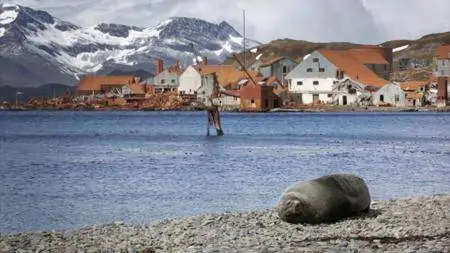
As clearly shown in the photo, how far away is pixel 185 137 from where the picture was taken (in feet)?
283

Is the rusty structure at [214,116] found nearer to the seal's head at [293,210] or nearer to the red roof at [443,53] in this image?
the seal's head at [293,210]

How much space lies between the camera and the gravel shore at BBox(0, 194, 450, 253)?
58.1ft

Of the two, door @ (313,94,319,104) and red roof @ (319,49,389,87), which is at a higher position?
red roof @ (319,49,389,87)

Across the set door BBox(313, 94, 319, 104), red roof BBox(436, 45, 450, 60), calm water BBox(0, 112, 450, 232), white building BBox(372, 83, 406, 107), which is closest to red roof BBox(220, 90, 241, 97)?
door BBox(313, 94, 319, 104)

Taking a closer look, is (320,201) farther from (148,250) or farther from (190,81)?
(190,81)

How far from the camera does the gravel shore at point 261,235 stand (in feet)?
58.1

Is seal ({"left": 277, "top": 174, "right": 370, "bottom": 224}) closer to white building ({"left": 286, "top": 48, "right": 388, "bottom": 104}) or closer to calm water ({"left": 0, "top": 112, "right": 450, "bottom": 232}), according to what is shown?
calm water ({"left": 0, "top": 112, "right": 450, "bottom": 232})

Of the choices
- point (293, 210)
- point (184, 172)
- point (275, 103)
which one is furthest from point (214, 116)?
point (275, 103)

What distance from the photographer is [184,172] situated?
45750 mm

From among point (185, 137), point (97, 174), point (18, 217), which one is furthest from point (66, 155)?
point (18, 217)

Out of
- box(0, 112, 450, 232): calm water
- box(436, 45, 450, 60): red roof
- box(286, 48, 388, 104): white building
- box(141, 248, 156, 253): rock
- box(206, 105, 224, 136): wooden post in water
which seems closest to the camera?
box(141, 248, 156, 253): rock

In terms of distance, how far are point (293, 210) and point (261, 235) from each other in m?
1.77

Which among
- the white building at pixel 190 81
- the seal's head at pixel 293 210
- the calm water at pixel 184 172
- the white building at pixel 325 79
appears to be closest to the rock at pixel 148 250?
the seal's head at pixel 293 210

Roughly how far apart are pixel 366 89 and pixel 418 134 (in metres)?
71.2
